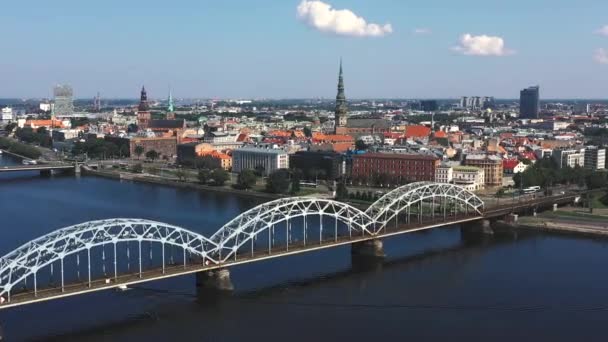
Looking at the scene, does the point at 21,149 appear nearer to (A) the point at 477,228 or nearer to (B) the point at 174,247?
(B) the point at 174,247

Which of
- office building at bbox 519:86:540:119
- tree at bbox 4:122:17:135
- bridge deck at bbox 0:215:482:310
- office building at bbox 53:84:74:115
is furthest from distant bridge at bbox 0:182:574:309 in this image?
office building at bbox 53:84:74:115

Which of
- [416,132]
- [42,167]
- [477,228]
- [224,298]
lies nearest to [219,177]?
[42,167]

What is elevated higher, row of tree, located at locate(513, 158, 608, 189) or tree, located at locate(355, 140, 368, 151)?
tree, located at locate(355, 140, 368, 151)

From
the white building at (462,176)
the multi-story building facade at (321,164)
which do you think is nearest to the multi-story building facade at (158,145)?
the multi-story building facade at (321,164)

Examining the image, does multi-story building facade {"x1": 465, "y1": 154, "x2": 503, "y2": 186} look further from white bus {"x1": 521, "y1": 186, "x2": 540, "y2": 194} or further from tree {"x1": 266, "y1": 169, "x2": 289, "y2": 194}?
tree {"x1": 266, "y1": 169, "x2": 289, "y2": 194}

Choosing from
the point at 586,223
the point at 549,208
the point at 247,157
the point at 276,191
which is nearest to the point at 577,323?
the point at 586,223

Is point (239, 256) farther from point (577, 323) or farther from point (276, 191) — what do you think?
point (276, 191)

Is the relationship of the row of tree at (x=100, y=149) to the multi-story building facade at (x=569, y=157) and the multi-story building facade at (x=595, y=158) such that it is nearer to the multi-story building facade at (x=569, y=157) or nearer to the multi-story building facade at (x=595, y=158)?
the multi-story building facade at (x=569, y=157)

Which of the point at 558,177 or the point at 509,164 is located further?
the point at 509,164
